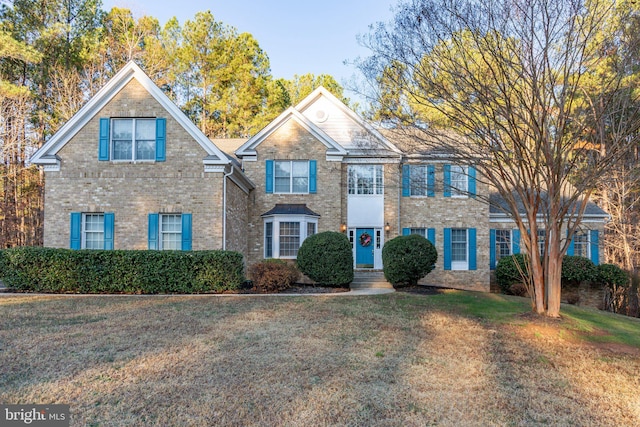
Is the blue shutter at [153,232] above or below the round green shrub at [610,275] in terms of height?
above

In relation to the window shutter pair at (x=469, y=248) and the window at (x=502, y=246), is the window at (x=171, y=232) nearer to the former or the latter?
the window shutter pair at (x=469, y=248)

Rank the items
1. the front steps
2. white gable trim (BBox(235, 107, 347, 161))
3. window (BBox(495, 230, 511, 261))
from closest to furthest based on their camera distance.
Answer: the front steps → white gable trim (BBox(235, 107, 347, 161)) → window (BBox(495, 230, 511, 261))

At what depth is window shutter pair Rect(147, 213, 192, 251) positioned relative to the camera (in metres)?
13.5

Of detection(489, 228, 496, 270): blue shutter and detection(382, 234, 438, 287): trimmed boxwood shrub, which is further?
detection(489, 228, 496, 270): blue shutter

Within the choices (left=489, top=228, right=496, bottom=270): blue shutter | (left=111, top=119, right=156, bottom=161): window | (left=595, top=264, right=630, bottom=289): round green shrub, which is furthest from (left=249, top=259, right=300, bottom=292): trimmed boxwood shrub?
(left=595, top=264, right=630, bottom=289): round green shrub

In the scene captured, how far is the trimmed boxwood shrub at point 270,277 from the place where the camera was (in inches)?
493

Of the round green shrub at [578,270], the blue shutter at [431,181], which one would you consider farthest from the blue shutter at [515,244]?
the blue shutter at [431,181]

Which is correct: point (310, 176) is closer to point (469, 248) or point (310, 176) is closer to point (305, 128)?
point (305, 128)

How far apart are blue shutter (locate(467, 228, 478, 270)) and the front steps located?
154 inches

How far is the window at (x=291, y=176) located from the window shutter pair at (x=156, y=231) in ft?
14.0

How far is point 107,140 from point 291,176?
6.70 m

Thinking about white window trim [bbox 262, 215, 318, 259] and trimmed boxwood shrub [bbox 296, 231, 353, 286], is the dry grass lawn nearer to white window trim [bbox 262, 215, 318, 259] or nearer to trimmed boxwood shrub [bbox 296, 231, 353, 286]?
trimmed boxwood shrub [bbox 296, 231, 353, 286]

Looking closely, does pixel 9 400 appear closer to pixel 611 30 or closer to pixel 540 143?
pixel 540 143

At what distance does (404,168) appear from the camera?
54.7 ft
